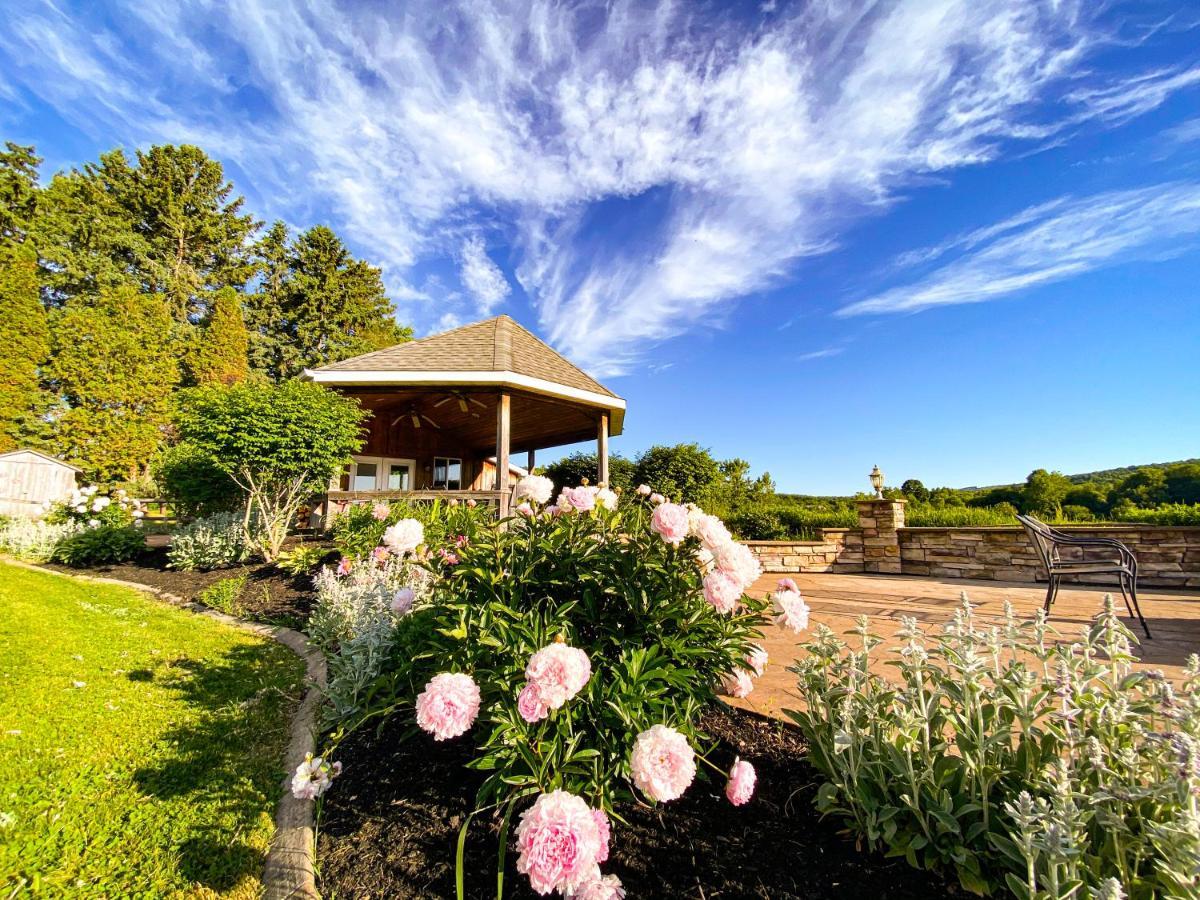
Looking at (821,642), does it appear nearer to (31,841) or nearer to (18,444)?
(31,841)

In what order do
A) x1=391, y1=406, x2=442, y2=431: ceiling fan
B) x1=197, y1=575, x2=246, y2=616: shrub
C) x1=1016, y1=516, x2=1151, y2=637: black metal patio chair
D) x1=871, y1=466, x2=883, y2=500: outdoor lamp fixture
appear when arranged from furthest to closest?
x1=391, y1=406, x2=442, y2=431: ceiling fan, x1=871, y1=466, x2=883, y2=500: outdoor lamp fixture, x1=197, y1=575, x2=246, y2=616: shrub, x1=1016, y1=516, x2=1151, y2=637: black metal patio chair

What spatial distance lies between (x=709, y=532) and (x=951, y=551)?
313 inches

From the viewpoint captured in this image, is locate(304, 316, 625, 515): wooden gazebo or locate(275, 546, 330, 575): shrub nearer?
locate(275, 546, 330, 575): shrub

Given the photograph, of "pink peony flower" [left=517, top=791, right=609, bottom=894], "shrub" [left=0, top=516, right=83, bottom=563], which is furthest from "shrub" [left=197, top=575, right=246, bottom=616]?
"pink peony flower" [left=517, top=791, right=609, bottom=894]

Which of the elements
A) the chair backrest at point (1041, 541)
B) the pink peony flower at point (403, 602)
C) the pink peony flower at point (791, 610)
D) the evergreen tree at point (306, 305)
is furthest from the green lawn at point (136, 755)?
the evergreen tree at point (306, 305)

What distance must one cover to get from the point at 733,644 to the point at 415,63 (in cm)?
807

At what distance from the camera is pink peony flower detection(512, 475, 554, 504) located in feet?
6.44

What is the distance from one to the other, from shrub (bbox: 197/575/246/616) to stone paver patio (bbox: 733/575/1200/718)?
5335 millimetres

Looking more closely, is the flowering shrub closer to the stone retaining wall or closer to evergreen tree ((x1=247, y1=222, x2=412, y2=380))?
the stone retaining wall

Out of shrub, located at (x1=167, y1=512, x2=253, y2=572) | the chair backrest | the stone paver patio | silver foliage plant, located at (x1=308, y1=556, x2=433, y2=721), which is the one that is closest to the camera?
silver foliage plant, located at (x1=308, y1=556, x2=433, y2=721)

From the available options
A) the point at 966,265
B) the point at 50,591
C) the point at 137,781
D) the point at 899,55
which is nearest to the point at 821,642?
the point at 137,781

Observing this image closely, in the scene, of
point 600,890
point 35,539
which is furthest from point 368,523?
point 35,539

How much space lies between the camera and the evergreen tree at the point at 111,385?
1465cm

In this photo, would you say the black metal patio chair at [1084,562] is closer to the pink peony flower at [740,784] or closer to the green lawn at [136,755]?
the pink peony flower at [740,784]
